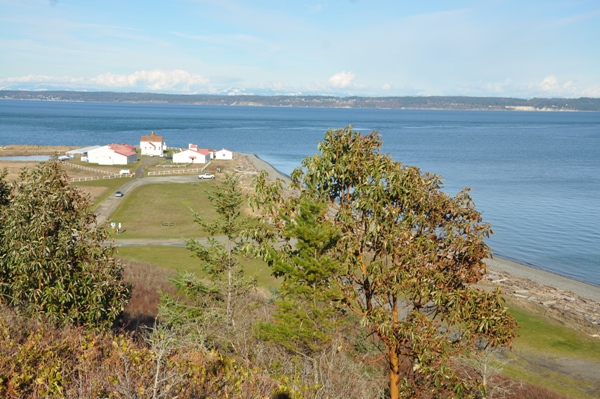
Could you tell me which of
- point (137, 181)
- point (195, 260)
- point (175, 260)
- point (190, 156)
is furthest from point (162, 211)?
point (190, 156)

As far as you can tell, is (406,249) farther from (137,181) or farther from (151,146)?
(151,146)

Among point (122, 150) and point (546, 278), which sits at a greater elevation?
point (122, 150)

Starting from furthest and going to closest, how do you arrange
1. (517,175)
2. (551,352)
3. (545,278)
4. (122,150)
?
1. (122,150)
2. (517,175)
3. (545,278)
4. (551,352)

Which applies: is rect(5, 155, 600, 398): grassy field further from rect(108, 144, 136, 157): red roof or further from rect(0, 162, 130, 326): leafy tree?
rect(108, 144, 136, 157): red roof

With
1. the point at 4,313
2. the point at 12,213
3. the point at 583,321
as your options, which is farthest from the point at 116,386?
the point at 583,321

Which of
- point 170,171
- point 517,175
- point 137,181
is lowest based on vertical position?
point 137,181

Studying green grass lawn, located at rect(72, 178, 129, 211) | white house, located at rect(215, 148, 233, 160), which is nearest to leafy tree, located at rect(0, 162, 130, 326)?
green grass lawn, located at rect(72, 178, 129, 211)
